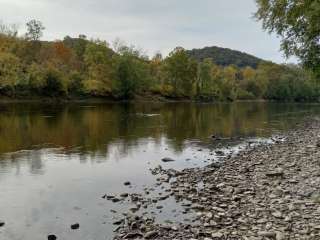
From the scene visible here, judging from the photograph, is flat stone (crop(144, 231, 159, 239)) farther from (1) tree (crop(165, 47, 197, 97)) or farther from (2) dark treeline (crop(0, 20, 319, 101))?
(1) tree (crop(165, 47, 197, 97))

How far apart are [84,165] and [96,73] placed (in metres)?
87.2

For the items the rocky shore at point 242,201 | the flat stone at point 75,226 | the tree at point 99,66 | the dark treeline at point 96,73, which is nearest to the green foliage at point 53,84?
the dark treeline at point 96,73

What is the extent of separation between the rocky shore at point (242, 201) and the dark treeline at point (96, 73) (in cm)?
6626

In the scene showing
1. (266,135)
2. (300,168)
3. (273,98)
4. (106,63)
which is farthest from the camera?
(273,98)

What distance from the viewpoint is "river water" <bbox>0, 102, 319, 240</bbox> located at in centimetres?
1325

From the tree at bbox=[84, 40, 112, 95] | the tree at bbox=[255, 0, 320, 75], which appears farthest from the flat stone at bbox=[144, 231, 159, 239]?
the tree at bbox=[84, 40, 112, 95]

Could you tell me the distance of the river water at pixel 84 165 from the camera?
1325 centimetres

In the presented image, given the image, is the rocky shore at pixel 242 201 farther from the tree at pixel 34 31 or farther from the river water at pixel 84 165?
the tree at pixel 34 31

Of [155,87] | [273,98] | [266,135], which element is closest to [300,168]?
[266,135]

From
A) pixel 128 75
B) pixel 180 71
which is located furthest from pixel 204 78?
pixel 128 75

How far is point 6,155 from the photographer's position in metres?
24.5

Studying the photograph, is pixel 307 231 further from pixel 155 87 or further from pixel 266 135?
pixel 155 87

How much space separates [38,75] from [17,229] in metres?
81.0

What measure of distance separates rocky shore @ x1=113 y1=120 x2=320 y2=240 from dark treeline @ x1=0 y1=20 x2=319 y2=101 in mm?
66256
